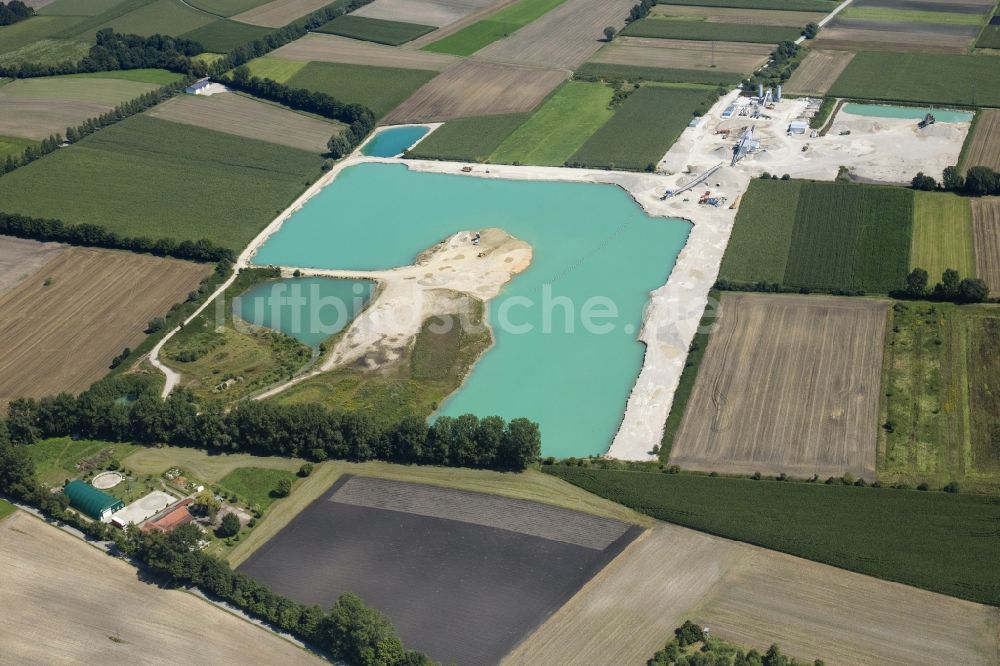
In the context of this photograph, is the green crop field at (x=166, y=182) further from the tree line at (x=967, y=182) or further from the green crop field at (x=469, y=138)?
the tree line at (x=967, y=182)

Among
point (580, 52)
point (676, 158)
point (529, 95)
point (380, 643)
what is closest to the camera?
point (380, 643)

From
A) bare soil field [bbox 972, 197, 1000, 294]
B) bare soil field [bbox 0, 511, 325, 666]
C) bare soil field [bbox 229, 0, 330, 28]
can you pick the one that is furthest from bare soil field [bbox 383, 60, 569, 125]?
bare soil field [bbox 0, 511, 325, 666]

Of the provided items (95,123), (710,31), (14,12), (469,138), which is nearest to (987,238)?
(469,138)

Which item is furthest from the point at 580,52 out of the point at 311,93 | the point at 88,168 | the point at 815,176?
the point at 88,168

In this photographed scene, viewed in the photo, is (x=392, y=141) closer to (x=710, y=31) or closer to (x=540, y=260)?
(x=540, y=260)

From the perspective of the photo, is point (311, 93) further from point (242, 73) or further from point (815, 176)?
point (815, 176)

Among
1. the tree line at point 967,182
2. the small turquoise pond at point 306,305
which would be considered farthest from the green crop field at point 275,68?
the tree line at point 967,182

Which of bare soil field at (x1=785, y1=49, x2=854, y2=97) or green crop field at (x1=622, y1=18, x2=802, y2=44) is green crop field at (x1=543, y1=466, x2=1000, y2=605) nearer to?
bare soil field at (x1=785, y1=49, x2=854, y2=97)
